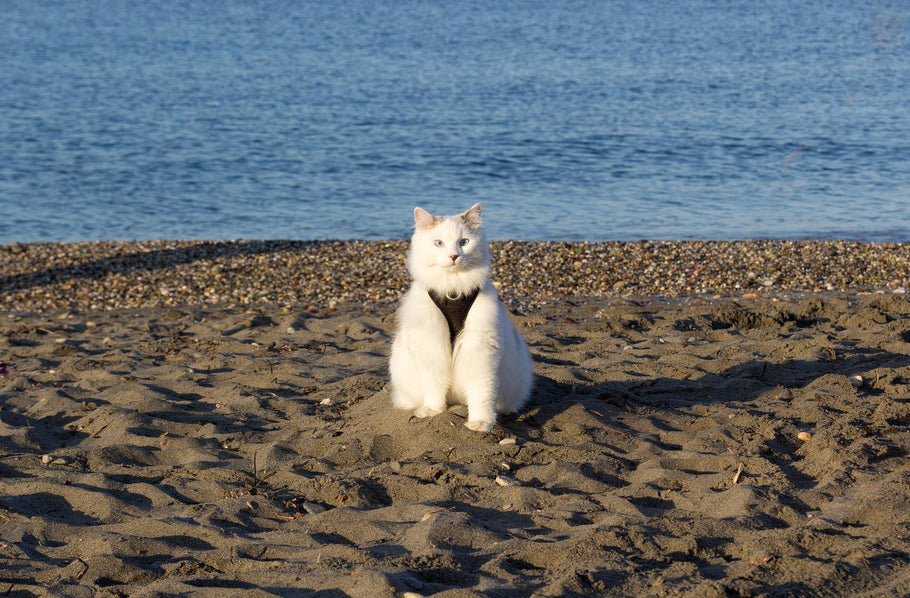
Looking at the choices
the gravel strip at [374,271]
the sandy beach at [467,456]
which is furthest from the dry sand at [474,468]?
the gravel strip at [374,271]

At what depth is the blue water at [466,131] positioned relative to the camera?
16281 millimetres

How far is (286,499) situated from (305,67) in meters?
30.2

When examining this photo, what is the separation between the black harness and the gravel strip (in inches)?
191

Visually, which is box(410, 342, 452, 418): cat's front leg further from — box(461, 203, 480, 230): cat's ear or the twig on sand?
the twig on sand

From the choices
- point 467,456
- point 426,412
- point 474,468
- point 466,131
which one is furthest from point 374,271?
point 466,131

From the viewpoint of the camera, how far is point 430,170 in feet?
63.7

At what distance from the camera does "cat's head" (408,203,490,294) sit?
4973 mm

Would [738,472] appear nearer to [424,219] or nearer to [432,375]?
[432,375]

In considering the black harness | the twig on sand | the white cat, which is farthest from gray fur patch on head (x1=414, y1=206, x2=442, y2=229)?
the twig on sand

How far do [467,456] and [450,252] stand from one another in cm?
117

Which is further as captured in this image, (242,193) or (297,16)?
(297,16)

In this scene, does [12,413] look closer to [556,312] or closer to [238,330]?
[238,330]

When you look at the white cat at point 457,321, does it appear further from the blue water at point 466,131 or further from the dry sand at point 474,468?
the blue water at point 466,131

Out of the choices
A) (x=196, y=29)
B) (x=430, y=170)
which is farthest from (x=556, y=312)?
(x=196, y=29)
